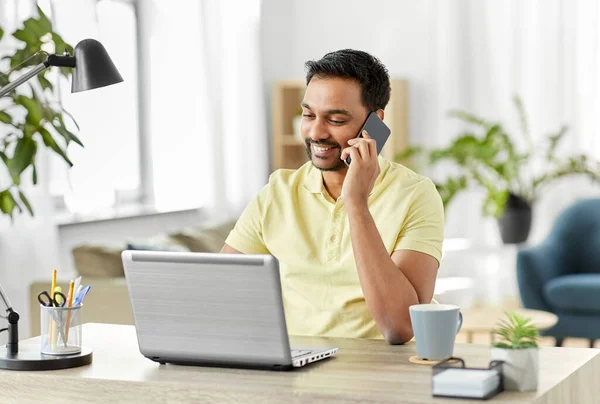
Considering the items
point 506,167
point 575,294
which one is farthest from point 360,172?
point 506,167

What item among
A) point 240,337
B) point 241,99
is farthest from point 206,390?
point 241,99

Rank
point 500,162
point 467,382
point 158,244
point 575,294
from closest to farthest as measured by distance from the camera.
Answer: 1. point 467,382
2. point 158,244
3. point 575,294
4. point 500,162

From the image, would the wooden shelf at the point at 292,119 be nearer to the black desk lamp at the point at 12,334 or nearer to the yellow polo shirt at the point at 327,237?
the yellow polo shirt at the point at 327,237

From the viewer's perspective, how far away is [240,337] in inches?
72.0

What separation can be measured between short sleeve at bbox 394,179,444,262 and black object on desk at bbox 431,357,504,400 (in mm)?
722

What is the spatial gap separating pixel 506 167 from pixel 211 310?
475cm

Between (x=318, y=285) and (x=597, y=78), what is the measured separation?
463 cm

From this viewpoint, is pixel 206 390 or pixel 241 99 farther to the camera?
pixel 241 99

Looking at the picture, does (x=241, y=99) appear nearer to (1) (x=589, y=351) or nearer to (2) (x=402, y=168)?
(2) (x=402, y=168)

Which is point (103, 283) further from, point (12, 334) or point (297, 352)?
point (297, 352)

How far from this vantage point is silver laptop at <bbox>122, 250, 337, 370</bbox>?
1.79 m

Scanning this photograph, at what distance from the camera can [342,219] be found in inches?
97.7

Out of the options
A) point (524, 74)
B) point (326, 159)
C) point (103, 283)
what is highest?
point (524, 74)

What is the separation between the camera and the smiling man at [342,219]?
2.29m
